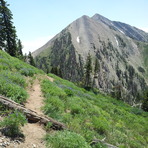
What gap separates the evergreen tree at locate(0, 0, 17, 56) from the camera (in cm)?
3158

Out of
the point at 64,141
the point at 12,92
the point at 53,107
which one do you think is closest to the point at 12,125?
the point at 64,141

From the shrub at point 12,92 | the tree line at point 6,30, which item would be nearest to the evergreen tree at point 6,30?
the tree line at point 6,30

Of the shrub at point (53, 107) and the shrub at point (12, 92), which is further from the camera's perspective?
the shrub at point (53, 107)

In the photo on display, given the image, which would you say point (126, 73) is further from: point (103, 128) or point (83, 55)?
point (103, 128)

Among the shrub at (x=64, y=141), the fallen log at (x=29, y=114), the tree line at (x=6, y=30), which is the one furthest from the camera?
the tree line at (x=6, y=30)

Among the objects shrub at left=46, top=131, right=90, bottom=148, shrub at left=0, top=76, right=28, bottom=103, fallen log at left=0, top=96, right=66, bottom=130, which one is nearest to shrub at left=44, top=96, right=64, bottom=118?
fallen log at left=0, top=96, right=66, bottom=130

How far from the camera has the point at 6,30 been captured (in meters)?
32.9

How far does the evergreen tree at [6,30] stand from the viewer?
31.6m

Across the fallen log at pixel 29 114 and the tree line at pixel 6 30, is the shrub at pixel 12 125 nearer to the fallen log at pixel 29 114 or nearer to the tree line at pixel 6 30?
the fallen log at pixel 29 114

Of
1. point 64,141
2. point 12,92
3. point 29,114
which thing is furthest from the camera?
point 12,92

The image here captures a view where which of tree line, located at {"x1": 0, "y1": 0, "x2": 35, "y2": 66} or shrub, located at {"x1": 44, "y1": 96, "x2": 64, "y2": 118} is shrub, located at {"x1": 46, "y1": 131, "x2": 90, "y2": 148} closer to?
shrub, located at {"x1": 44, "y1": 96, "x2": 64, "y2": 118}

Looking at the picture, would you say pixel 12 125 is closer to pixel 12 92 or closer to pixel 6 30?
pixel 12 92

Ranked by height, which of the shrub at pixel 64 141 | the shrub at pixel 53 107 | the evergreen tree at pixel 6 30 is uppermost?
the evergreen tree at pixel 6 30

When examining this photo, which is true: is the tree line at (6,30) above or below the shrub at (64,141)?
above
